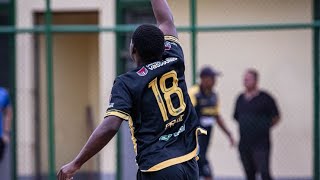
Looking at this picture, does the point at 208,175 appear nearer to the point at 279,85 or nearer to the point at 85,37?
the point at 279,85

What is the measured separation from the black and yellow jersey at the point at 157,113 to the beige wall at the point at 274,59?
14.7 ft

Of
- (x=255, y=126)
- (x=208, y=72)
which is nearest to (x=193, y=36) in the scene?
(x=208, y=72)

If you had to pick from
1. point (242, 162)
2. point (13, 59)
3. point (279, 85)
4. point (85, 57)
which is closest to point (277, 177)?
point (242, 162)

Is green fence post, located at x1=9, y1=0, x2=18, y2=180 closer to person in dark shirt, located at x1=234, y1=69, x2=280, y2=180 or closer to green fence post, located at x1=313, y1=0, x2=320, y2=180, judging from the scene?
person in dark shirt, located at x1=234, y1=69, x2=280, y2=180

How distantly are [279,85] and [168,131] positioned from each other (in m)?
5.19

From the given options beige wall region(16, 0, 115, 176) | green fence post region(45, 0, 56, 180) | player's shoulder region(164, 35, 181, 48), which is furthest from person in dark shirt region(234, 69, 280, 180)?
player's shoulder region(164, 35, 181, 48)

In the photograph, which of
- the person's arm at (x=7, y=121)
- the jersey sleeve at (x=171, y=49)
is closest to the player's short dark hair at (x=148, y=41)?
the jersey sleeve at (x=171, y=49)

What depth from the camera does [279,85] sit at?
9258mm

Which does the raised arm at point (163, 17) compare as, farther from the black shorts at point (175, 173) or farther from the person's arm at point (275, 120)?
the person's arm at point (275, 120)

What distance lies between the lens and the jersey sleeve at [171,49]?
14.5 feet

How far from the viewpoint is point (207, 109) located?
368 inches

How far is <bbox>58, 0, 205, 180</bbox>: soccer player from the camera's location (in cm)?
408

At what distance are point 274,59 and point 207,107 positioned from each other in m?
1.02

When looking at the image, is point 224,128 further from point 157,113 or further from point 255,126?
point 157,113
